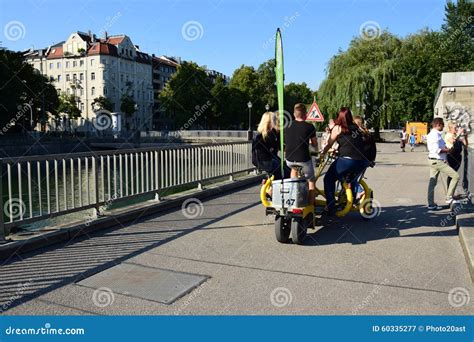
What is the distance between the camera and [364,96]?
4316 cm

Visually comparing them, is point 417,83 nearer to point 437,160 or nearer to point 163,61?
point 437,160

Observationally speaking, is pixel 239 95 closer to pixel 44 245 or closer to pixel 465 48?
pixel 465 48

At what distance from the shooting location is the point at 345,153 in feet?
24.5

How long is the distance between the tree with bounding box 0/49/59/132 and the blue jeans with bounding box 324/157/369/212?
44.1 meters

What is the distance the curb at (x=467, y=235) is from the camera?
5438 mm

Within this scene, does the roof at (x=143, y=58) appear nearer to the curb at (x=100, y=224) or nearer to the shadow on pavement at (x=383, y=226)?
the curb at (x=100, y=224)

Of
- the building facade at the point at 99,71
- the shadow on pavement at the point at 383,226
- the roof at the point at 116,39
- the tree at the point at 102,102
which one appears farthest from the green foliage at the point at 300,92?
the shadow on pavement at the point at 383,226

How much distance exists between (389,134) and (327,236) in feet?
151

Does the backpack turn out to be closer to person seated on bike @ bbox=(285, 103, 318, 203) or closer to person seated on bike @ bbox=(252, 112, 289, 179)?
person seated on bike @ bbox=(285, 103, 318, 203)

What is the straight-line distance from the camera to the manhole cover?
4.61 meters

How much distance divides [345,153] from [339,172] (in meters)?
0.32

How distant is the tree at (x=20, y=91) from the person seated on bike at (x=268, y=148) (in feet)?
142

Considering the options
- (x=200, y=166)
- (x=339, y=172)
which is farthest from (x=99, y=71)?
(x=339, y=172)

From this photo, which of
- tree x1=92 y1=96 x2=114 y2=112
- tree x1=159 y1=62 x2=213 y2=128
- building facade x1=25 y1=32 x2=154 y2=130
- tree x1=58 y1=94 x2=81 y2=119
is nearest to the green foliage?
tree x1=159 y1=62 x2=213 y2=128
